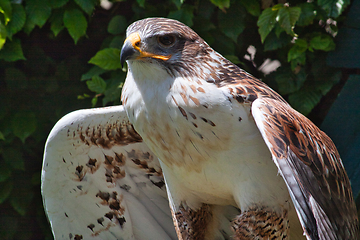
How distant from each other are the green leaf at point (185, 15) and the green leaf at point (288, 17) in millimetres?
524

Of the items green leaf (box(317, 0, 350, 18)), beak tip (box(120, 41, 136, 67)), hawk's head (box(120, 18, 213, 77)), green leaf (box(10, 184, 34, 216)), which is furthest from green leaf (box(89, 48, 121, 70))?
green leaf (box(317, 0, 350, 18))

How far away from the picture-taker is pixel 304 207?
1351 mm

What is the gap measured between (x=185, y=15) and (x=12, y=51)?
1.16 m

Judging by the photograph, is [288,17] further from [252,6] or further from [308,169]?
[308,169]

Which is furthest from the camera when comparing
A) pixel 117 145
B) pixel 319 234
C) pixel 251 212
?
pixel 117 145

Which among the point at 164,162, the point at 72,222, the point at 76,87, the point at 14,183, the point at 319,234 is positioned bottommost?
the point at 14,183

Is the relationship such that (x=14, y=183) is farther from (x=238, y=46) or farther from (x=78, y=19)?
(x=238, y=46)

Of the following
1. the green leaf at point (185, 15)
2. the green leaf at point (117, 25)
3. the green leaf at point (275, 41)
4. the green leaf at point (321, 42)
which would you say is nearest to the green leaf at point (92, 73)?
the green leaf at point (117, 25)

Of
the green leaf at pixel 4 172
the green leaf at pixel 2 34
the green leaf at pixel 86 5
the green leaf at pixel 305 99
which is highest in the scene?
the green leaf at pixel 86 5

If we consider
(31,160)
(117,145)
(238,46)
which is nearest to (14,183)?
(31,160)

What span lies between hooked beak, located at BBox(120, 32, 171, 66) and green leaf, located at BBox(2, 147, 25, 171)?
1.66 metres

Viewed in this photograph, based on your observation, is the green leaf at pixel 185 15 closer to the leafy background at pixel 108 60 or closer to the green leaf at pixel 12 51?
the leafy background at pixel 108 60

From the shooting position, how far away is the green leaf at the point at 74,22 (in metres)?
2.43

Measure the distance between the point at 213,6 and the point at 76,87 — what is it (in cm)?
115
